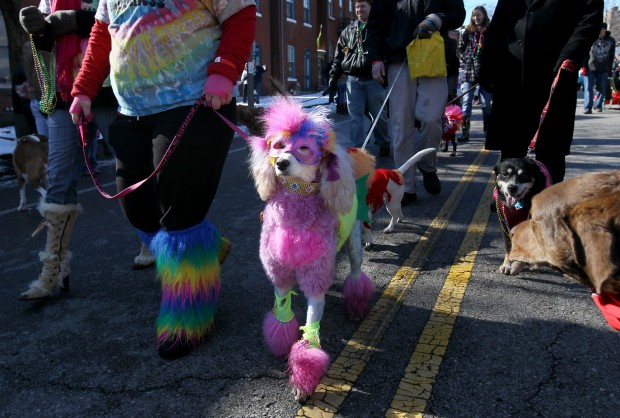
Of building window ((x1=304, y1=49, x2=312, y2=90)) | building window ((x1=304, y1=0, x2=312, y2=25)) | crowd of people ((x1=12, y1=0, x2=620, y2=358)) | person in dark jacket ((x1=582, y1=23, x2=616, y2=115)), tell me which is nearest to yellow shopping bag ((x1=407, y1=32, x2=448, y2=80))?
crowd of people ((x1=12, y1=0, x2=620, y2=358))

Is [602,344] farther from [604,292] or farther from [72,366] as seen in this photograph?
[72,366]

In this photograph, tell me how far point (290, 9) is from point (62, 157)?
99.8ft

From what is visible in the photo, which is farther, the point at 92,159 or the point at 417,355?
the point at 92,159

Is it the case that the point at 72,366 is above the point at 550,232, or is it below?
below

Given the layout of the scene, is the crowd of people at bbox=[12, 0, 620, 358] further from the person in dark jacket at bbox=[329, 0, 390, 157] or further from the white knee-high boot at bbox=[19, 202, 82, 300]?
the person in dark jacket at bbox=[329, 0, 390, 157]

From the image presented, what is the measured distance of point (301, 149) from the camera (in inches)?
95.3

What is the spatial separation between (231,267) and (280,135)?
5.83 feet

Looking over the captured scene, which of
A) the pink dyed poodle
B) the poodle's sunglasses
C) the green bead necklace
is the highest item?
the green bead necklace

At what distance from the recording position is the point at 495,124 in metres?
4.82

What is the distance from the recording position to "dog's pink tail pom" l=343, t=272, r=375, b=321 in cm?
306

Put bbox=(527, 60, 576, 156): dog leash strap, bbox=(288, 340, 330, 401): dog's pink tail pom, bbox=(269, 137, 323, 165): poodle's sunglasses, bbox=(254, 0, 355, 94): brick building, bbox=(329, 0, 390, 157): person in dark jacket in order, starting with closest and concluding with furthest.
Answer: bbox=(288, 340, 330, 401): dog's pink tail pom < bbox=(269, 137, 323, 165): poodle's sunglasses < bbox=(527, 60, 576, 156): dog leash strap < bbox=(329, 0, 390, 157): person in dark jacket < bbox=(254, 0, 355, 94): brick building

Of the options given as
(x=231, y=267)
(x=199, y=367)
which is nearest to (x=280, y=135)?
(x=199, y=367)

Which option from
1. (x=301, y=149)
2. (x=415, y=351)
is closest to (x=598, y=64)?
(x=415, y=351)

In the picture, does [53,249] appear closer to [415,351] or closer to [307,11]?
[415,351]
